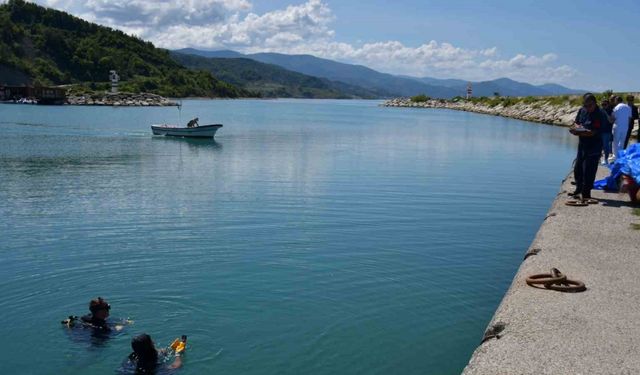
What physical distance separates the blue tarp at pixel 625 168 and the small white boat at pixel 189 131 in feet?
120

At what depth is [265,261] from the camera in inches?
563

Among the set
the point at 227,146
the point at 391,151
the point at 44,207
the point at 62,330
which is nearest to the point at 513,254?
the point at 62,330

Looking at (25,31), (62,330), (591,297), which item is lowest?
(62,330)

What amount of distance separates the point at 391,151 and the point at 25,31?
185m

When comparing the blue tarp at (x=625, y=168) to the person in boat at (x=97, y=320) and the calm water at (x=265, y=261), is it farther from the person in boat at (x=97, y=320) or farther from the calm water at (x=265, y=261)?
the person in boat at (x=97, y=320)

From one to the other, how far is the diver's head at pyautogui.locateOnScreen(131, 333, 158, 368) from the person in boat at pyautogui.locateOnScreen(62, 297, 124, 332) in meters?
1.36

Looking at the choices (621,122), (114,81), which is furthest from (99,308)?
(114,81)

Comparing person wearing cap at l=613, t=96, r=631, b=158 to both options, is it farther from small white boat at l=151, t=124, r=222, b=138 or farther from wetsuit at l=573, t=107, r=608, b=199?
small white boat at l=151, t=124, r=222, b=138

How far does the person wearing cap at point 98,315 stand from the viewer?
9.74 meters

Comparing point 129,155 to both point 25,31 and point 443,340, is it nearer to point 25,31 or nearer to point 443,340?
point 443,340

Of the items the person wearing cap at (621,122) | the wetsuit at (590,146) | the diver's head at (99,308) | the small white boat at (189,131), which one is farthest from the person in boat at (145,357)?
the small white boat at (189,131)

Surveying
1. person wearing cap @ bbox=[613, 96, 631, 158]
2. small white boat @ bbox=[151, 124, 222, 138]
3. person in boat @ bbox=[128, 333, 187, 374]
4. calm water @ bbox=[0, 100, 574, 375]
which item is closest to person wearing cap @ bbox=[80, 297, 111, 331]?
calm water @ bbox=[0, 100, 574, 375]

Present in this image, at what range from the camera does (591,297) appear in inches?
351

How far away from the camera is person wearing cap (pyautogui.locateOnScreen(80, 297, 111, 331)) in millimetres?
9742
